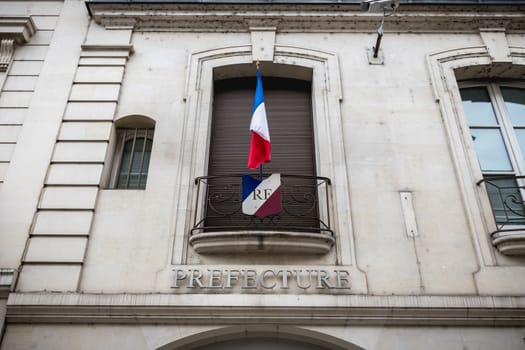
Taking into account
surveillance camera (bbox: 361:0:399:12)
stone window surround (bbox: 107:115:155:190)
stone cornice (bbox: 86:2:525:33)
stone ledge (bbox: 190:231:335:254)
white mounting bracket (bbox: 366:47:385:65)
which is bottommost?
stone ledge (bbox: 190:231:335:254)

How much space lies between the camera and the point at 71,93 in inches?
278

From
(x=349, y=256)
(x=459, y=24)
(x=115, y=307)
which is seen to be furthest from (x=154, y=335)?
(x=459, y=24)

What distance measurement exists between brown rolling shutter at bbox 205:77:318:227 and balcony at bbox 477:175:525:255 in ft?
8.82

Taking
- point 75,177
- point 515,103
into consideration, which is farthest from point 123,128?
point 515,103

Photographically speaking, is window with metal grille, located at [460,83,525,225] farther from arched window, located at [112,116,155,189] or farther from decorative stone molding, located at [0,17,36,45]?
decorative stone molding, located at [0,17,36,45]

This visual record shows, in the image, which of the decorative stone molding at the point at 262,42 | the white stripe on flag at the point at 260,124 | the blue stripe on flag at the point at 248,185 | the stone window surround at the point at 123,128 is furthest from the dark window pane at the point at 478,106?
the stone window surround at the point at 123,128

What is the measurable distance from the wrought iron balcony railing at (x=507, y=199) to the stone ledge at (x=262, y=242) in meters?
2.77

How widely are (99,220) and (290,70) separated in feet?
14.4

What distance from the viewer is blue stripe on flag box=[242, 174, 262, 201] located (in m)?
5.80

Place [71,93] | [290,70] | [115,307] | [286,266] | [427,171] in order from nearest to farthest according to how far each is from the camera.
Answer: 1. [115,307]
2. [286,266]
3. [427,171]
4. [71,93]
5. [290,70]

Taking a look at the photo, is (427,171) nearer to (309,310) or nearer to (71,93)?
(309,310)

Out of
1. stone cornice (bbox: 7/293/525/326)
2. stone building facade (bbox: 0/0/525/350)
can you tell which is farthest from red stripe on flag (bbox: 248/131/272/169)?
stone cornice (bbox: 7/293/525/326)

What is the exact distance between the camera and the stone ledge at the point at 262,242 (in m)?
5.50

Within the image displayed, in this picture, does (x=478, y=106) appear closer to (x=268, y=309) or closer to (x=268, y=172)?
(x=268, y=172)
